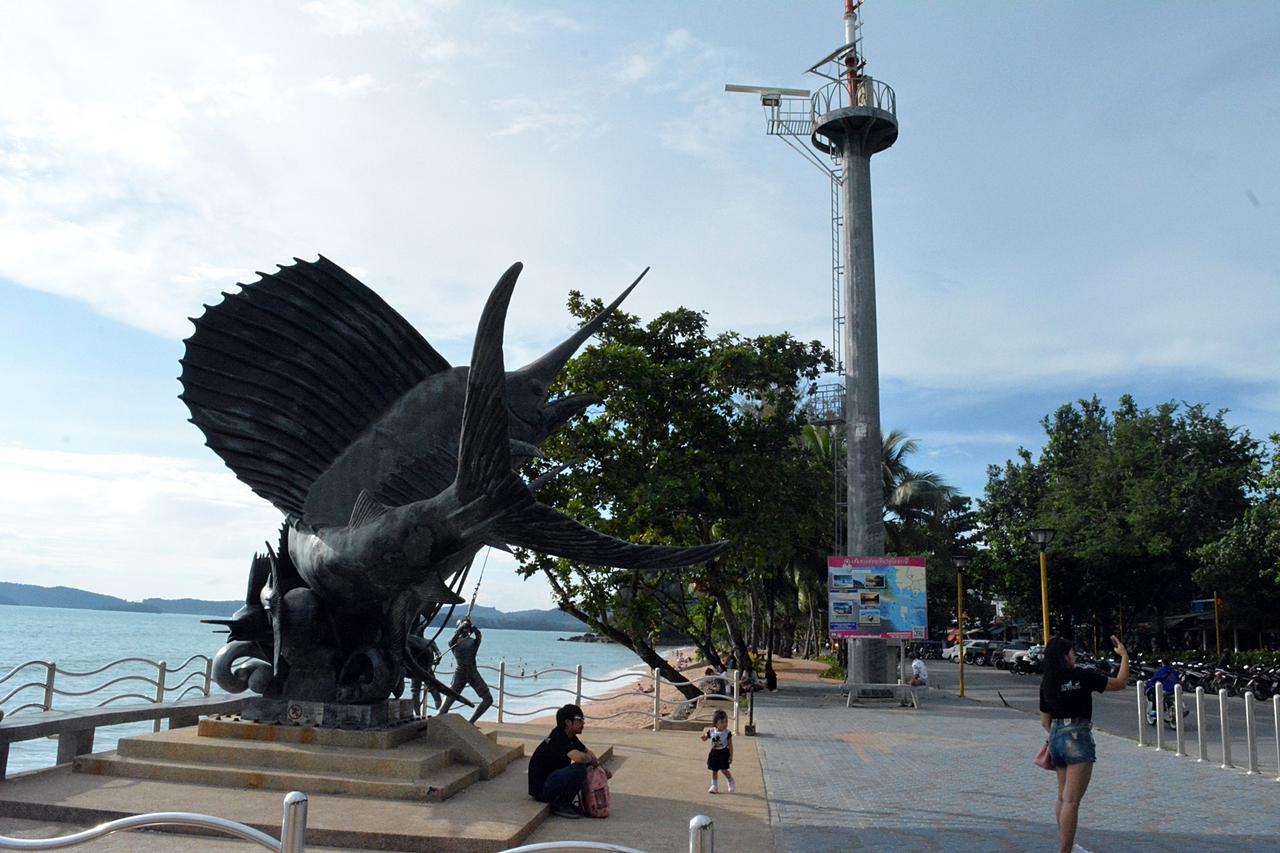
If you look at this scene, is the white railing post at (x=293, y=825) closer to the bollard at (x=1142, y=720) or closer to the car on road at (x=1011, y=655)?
the bollard at (x=1142, y=720)

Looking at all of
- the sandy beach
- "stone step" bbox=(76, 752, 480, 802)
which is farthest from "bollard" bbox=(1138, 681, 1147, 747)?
"stone step" bbox=(76, 752, 480, 802)

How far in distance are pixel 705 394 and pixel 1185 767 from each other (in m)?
12.6

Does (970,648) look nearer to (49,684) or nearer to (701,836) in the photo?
(49,684)

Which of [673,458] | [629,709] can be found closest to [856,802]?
[673,458]

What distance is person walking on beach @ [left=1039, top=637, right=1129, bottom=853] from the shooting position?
6234mm

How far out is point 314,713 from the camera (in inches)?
359

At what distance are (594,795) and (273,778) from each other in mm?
2684

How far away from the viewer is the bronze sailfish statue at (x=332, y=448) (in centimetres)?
925

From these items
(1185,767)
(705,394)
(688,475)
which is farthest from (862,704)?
(1185,767)

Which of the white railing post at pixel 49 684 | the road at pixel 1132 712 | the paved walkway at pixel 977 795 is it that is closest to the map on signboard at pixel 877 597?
the road at pixel 1132 712

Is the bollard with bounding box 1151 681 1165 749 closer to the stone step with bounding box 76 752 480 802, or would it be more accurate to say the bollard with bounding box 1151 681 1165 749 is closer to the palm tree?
the stone step with bounding box 76 752 480 802

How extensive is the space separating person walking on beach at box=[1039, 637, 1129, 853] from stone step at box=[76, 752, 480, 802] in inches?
186

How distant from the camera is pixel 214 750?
27.8 ft

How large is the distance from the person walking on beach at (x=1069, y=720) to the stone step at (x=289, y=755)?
497cm
